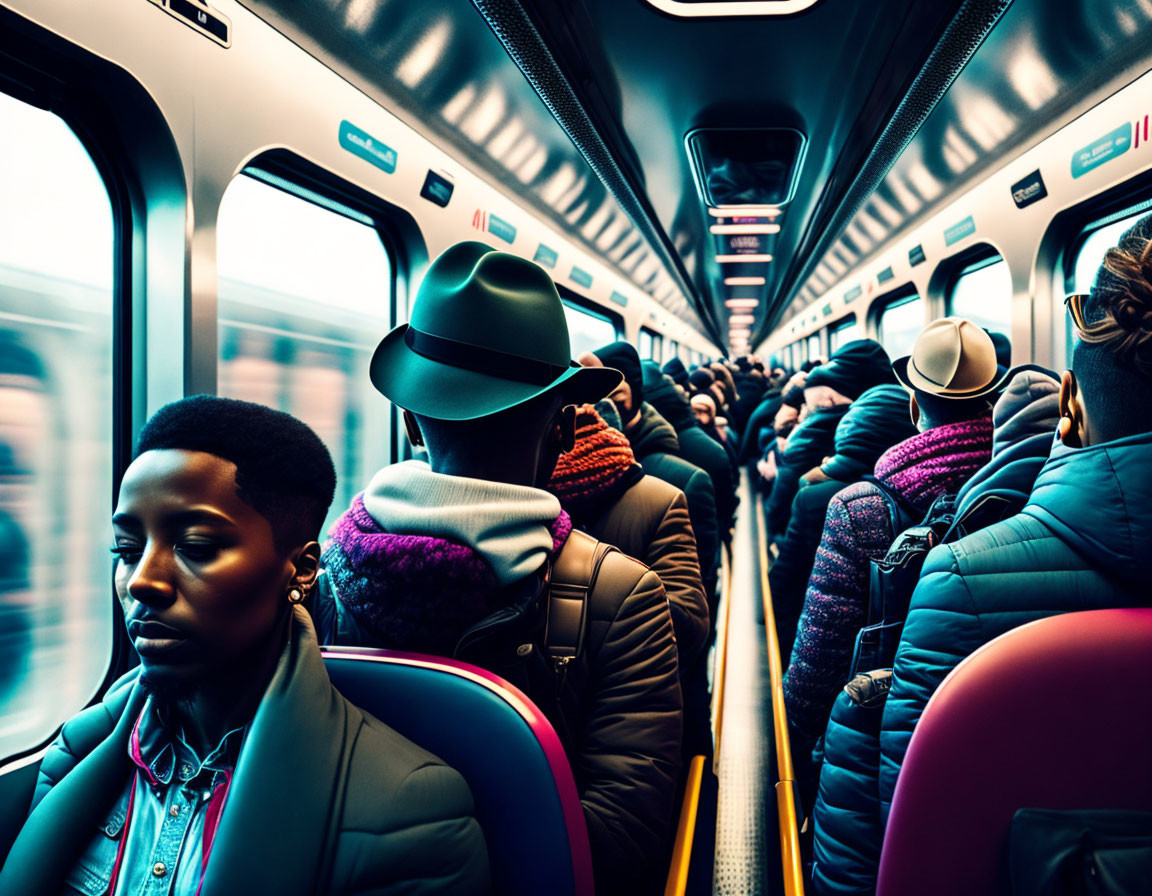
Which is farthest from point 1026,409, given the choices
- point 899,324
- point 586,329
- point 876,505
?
point 899,324

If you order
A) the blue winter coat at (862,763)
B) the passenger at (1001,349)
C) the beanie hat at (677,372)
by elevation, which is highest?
the beanie hat at (677,372)

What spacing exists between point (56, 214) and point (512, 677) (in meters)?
1.78

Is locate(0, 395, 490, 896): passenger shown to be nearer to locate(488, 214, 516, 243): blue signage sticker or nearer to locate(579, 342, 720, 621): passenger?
locate(579, 342, 720, 621): passenger

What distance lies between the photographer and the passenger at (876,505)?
1891 mm

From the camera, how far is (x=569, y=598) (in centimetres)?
113

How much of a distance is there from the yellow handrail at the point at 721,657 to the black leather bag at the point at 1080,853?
2.11 m

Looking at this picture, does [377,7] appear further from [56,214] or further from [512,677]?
[512,677]

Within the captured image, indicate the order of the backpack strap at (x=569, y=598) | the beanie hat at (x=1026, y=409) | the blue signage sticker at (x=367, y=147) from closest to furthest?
the backpack strap at (x=569, y=598) < the beanie hat at (x=1026, y=409) < the blue signage sticker at (x=367, y=147)

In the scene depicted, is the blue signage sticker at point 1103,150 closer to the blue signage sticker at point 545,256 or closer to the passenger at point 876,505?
the passenger at point 876,505

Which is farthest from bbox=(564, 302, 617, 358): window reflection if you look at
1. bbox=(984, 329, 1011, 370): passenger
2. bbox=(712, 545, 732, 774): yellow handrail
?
bbox=(984, 329, 1011, 370): passenger

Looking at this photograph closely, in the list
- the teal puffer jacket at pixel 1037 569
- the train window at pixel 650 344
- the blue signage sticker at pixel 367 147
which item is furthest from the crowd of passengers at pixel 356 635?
the train window at pixel 650 344

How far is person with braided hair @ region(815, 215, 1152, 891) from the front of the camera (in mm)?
867

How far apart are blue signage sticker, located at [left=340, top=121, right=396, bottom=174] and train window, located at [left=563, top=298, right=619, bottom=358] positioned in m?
3.17

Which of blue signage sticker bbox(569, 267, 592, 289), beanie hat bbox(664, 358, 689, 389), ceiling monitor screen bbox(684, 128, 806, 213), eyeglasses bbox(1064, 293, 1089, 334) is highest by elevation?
ceiling monitor screen bbox(684, 128, 806, 213)
